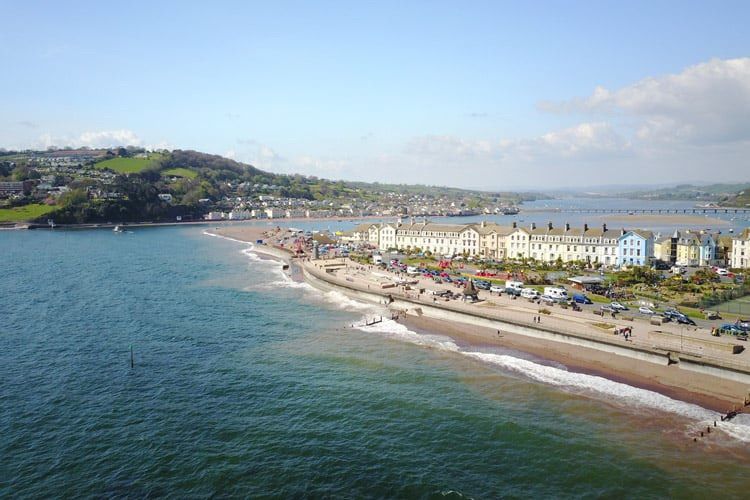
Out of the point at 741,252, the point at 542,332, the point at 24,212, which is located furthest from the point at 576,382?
the point at 24,212

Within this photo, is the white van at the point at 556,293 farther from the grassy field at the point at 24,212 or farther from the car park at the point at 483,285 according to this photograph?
the grassy field at the point at 24,212

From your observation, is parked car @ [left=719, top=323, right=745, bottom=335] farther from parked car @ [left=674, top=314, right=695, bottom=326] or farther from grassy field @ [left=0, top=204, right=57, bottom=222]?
grassy field @ [left=0, top=204, right=57, bottom=222]

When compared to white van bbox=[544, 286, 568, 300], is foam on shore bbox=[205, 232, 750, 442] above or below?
below

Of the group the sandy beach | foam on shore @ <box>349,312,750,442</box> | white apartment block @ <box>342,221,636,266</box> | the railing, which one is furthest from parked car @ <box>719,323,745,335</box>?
white apartment block @ <box>342,221,636,266</box>

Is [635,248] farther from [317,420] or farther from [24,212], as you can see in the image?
[24,212]

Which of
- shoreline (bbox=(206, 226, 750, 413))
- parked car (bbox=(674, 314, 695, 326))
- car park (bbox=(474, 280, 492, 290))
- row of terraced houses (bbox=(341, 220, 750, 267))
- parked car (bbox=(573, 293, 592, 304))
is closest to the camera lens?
shoreline (bbox=(206, 226, 750, 413))

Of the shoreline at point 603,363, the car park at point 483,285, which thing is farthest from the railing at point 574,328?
the car park at point 483,285
